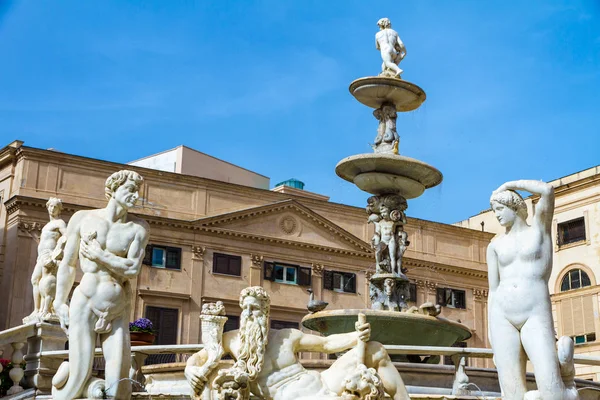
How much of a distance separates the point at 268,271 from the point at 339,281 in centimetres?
446

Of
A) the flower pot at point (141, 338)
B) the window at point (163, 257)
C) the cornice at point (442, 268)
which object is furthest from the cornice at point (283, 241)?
the flower pot at point (141, 338)

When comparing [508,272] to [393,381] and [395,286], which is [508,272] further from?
[395,286]

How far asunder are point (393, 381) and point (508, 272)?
171 cm

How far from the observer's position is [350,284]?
48.0 m

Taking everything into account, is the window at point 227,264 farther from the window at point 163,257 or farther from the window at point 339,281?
the window at point 339,281

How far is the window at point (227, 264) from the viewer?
4450 centimetres

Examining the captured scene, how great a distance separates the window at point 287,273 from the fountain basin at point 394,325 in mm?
31696

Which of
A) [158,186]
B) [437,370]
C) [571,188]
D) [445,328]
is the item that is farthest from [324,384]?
[571,188]

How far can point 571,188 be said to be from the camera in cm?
4662

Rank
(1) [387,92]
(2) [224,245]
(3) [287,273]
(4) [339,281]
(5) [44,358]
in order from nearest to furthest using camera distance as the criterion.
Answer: (5) [44,358] → (1) [387,92] → (2) [224,245] → (3) [287,273] → (4) [339,281]

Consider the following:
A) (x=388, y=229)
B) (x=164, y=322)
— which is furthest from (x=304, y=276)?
(x=388, y=229)

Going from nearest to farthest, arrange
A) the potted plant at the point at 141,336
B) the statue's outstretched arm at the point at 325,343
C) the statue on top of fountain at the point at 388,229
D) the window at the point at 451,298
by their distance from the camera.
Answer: the statue's outstretched arm at the point at 325,343, the statue on top of fountain at the point at 388,229, the potted plant at the point at 141,336, the window at the point at 451,298

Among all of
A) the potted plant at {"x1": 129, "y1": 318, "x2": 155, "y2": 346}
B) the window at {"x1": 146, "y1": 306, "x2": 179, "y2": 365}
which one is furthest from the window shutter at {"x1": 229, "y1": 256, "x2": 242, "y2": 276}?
the potted plant at {"x1": 129, "y1": 318, "x2": 155, "y2": 346}

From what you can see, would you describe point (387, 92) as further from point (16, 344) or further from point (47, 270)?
point (16, 344)
